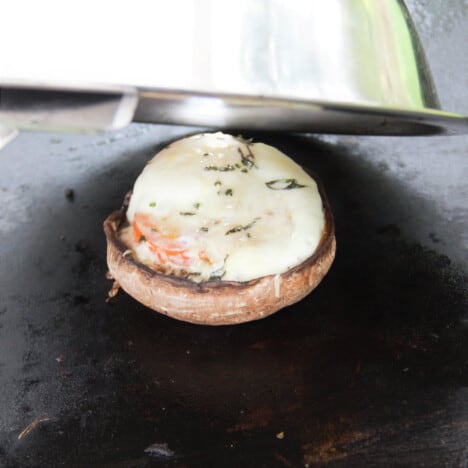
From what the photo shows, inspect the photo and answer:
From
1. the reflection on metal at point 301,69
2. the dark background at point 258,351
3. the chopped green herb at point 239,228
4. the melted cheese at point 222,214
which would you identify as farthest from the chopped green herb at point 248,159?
the dark background at point 258,351

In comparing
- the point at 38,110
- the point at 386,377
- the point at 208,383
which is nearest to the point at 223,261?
the point at 208,383

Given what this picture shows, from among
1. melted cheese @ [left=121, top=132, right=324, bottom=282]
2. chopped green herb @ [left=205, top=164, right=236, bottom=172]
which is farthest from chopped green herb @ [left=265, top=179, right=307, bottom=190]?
chopped green herb @ [left=205, top=164, right=236, bottom=172]

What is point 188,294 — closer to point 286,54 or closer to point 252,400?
point 252,400

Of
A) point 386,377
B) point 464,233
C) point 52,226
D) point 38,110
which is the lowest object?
point 52,226

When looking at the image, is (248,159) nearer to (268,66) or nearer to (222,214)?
(222,214)

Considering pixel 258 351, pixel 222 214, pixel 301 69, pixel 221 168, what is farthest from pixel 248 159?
pixel 258 351

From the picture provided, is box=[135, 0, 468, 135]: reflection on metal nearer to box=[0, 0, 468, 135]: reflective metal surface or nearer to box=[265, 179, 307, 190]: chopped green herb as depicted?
box=[0, 0, 468, 135]: reflective metal surface
